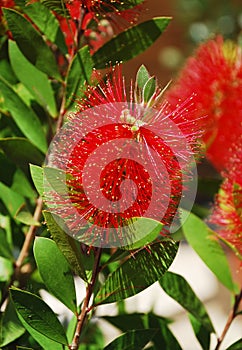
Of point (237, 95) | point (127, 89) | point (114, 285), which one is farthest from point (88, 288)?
point (237, 95)

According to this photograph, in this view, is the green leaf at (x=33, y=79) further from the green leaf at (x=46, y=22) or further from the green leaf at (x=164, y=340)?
the green leaf at (x=164, y=340)

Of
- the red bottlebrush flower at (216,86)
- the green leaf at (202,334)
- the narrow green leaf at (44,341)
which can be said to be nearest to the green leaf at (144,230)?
the narrow green leaf at (44,341)

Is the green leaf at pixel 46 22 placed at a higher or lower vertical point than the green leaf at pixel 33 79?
higher

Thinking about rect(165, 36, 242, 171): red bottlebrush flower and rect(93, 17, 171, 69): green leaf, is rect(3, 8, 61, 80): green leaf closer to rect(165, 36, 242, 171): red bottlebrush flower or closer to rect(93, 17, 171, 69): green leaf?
rect(93, 17, 171, 69): green leaf

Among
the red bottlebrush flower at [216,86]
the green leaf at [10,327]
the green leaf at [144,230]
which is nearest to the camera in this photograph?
the green leaf at [144,230]

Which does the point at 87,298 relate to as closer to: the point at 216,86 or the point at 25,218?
the point at 25,218
